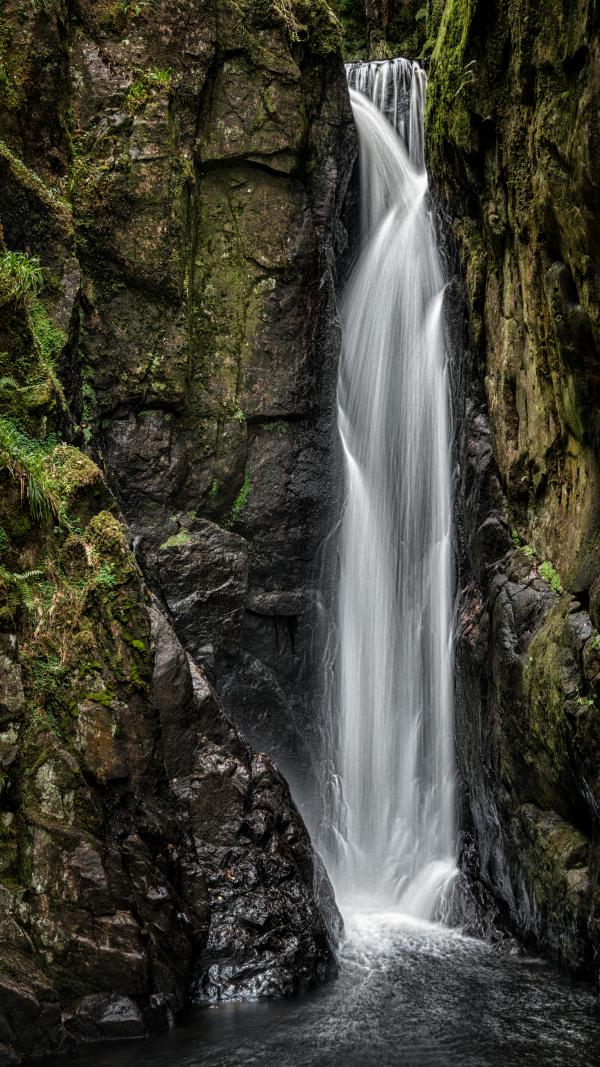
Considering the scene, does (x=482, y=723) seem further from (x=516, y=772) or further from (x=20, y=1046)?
(x=20, y=1046)

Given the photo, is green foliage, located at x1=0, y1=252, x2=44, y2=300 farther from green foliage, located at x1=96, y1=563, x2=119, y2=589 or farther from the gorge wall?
green foliage, located at x1=96, y1=563, x2=119, y2=589

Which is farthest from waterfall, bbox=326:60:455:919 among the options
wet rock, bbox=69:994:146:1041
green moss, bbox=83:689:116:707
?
green moss, bbox=83:689:116:707

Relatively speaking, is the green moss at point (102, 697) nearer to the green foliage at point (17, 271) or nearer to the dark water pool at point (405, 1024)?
the dark water pool at point (405, 1024)

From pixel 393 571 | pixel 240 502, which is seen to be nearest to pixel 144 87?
pixel 240 502

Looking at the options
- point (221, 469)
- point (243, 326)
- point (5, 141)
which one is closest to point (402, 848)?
point (221, 469)

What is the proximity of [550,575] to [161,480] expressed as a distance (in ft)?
18.4

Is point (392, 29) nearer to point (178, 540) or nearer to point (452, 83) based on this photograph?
point (452, 83)

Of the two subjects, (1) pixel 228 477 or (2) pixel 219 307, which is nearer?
(1) pixel 228 477

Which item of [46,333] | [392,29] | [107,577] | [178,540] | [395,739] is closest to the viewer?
[107,577]

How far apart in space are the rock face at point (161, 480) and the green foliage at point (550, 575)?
373 cm

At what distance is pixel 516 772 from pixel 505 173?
6.92m

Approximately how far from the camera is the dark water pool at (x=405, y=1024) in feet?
20.0

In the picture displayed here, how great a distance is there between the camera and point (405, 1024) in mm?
Result: 6758

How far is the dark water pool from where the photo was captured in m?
6.09
